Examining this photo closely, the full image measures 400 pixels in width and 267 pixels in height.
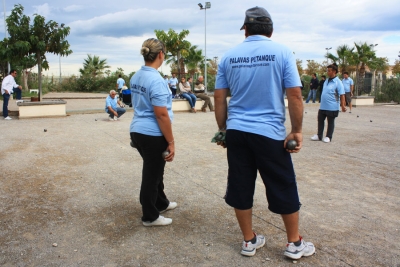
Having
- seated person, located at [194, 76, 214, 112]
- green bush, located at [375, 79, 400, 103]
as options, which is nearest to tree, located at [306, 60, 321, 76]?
green bush, located at [375, 79, 400, 103]

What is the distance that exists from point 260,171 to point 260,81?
700mm

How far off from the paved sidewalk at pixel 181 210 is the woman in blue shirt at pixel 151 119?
1.77 ft

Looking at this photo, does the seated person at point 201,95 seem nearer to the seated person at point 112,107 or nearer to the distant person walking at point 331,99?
the seated person at point 112,107

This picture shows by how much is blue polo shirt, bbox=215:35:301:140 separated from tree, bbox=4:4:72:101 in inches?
495

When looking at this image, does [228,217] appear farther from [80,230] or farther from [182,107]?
[182,107]

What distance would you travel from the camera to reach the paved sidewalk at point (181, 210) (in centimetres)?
318

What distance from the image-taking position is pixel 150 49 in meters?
3.52

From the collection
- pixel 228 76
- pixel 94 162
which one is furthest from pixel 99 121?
pixel 228 76

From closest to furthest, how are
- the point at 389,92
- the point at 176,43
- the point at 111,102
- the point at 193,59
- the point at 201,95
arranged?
the point at 111,102, the point at 201,95, the point at 389,92, the point at 176,43, the point at 193,59

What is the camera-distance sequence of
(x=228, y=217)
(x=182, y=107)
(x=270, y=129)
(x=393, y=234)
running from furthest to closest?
(x=182, y=107) → (x=228, y=217) → (x=393, y=234) → (x=270, y=129)

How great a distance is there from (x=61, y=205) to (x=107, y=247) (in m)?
1.33

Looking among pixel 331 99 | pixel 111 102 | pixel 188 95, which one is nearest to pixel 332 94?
pixel 331 99

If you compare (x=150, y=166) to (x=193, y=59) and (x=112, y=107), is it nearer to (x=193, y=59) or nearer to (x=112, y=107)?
(x=112, y=107)

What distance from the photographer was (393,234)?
357cm
